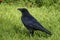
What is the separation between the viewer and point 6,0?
1038 cm

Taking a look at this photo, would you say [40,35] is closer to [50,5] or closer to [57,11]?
[57,11]

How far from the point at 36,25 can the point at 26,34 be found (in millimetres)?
405

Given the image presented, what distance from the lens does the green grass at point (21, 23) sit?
23.4ft

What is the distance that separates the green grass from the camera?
23.4 ft

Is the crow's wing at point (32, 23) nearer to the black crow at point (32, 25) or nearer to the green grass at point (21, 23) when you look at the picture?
the black crow at point (32, 25)

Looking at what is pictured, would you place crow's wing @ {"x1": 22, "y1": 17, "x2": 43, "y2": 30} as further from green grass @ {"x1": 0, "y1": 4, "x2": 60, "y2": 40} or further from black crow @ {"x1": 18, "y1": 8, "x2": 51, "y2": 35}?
green grass @ {"x1": 0, "y1": 4, "x2": 60, "y2": 40}

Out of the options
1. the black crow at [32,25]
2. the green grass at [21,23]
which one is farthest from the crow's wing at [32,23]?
the green grass at [21,23]

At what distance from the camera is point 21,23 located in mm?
8133

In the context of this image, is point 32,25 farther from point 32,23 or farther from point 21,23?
point 21,23

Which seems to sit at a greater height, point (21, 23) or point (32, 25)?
point (32, 25)

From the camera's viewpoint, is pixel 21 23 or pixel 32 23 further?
pixel 21 23

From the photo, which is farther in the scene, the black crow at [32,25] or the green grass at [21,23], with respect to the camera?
the green grass at [21,23]

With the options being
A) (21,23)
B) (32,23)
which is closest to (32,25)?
(32,23)

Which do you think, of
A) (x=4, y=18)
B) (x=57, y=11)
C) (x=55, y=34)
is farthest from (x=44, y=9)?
(x=55, y=34)
